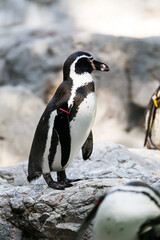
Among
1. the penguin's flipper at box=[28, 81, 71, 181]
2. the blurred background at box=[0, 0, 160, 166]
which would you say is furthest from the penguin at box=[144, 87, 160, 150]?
the penguin's flipper at box=[28, 81, 71, 181]

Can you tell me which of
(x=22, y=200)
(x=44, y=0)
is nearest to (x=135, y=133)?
(x=44, y=0)

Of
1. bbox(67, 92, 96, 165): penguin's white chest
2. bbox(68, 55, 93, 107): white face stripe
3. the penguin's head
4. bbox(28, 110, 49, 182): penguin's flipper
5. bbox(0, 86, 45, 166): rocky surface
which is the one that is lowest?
bbox(0, 86, 45, 166): rocky surface

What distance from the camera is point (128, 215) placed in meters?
1.75

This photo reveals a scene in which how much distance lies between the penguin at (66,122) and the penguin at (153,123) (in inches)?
78.4

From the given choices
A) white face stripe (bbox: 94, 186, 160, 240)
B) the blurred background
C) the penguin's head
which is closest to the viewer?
white face stripe (bbox: 94, 186, 160, 240)

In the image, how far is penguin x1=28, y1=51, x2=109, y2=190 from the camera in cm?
268

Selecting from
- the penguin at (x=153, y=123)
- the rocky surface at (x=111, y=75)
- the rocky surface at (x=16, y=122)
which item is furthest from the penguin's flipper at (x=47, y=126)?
the rocky surface at (x=111, y=75)

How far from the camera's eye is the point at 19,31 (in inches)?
303

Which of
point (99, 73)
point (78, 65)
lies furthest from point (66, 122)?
point (99, 73)

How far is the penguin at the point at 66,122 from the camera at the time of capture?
8.78ft

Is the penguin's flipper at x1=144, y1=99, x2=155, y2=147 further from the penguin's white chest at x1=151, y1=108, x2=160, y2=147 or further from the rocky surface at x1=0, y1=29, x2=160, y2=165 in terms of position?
the rocky surface at x1=0, y1=29, x2=160, y2=165

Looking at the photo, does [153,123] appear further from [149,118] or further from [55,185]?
[55,185]

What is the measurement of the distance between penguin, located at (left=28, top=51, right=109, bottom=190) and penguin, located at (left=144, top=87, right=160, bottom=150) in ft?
6.53

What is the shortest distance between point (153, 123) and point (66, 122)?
2.38 meters
